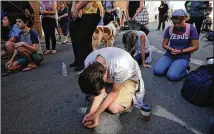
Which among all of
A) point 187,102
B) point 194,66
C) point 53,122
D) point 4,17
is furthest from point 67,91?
point 4,17

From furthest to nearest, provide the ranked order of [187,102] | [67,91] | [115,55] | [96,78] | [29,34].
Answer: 1. [29,34]
2. [67,91]
3. [187,102]
4. [115,55]
5. [96,78]

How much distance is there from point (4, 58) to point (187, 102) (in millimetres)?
4270

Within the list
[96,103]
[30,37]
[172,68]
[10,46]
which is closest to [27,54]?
[30,37]

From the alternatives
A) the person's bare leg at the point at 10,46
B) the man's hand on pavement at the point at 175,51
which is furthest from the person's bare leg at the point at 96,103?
the person's bare leg at the point at 10,46

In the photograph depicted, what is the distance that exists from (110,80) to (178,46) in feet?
6.26

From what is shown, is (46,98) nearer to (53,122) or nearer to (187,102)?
(53,122)

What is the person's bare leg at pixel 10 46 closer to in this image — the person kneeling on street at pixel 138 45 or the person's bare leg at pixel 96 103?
the person kneeling on street at pixel 138 45

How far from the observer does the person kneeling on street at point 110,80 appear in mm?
2166

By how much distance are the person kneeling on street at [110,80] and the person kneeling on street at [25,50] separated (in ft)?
7.67

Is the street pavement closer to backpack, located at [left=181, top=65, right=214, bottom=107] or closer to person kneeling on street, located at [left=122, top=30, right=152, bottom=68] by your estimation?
backpack, located at [left=181, top=65, right=214, bottom=107]

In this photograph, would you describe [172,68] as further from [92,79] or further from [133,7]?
[133,7]

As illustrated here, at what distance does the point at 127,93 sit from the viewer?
2775 mm

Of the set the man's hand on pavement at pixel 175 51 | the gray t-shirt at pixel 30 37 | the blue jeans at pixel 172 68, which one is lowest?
the blue jeans at pixel 172 68

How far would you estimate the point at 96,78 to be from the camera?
2141mm
